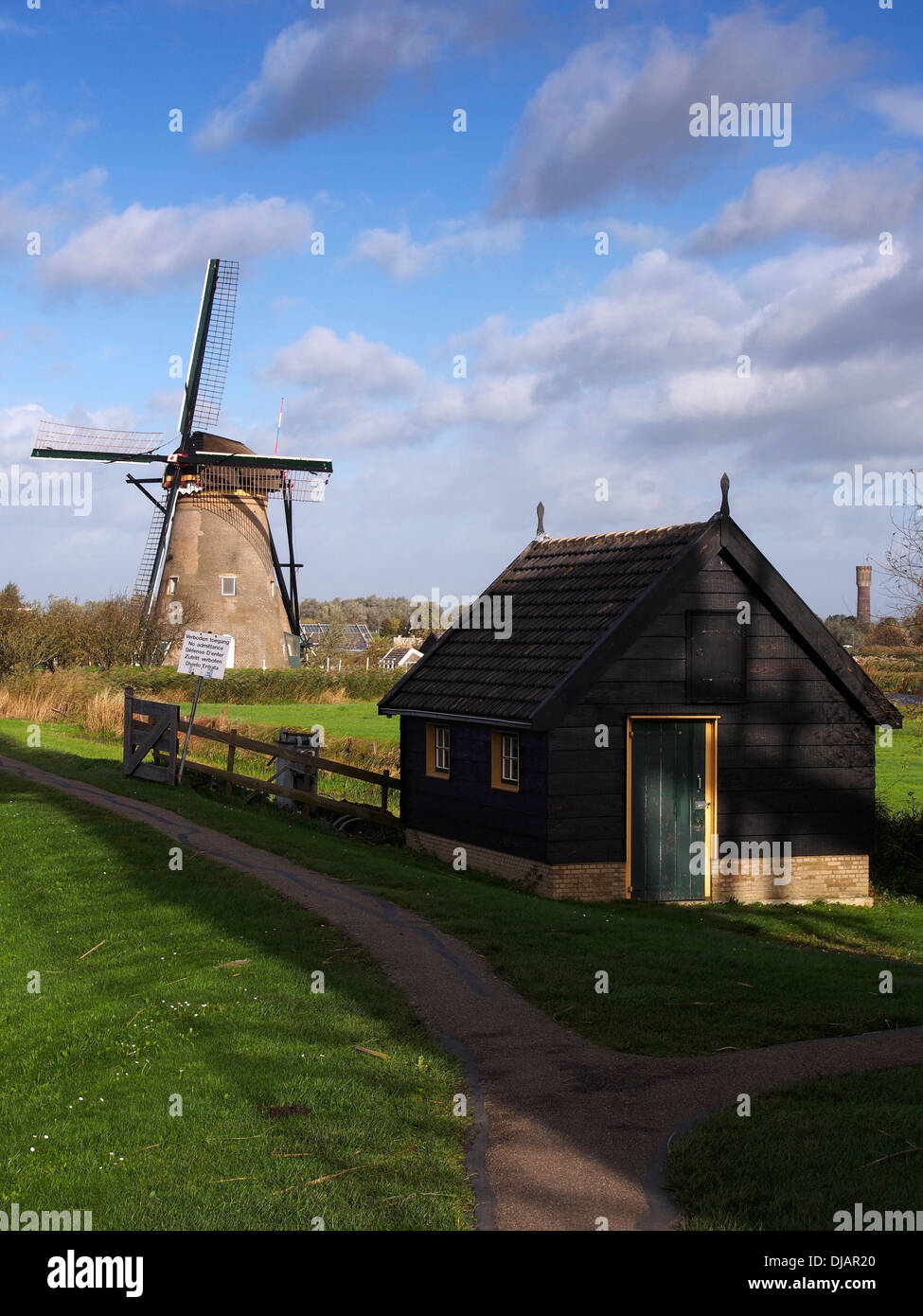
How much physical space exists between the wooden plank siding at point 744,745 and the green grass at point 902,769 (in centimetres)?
607

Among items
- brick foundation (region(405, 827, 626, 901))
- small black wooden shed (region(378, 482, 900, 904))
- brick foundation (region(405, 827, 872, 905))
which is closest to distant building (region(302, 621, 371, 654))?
small black wooden shed (region(378, 482, 900, 904))

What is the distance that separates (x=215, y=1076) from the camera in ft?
27.0

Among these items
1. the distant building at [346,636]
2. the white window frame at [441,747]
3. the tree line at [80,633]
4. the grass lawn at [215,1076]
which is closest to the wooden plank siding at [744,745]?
the white window frame at [441,747]

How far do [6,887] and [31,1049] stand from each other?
7285mm

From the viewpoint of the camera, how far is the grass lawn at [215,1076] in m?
6.33

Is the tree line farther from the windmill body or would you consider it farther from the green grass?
the green grass

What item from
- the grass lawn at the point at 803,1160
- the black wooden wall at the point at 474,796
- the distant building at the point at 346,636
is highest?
the distant building at the point at 346,636

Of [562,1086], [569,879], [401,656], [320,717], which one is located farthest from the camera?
[401,656]

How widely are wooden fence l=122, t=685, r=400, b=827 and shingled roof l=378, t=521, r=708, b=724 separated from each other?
168 cm

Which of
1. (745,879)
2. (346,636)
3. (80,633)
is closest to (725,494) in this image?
(745,879)

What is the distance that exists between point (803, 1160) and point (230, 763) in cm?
1892

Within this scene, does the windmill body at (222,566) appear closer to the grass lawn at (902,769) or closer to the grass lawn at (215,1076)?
the grass lawn at (902,769)

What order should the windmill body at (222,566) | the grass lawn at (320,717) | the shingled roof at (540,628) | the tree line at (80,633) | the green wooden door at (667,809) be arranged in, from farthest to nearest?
the windmill body at (222,566) → the tree line at (80,633) → the grass lawn at (320,717) → the shingled roof at (540,628) → the green wooden door at (667,809)

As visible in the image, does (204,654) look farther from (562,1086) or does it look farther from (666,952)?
(562,1086)
